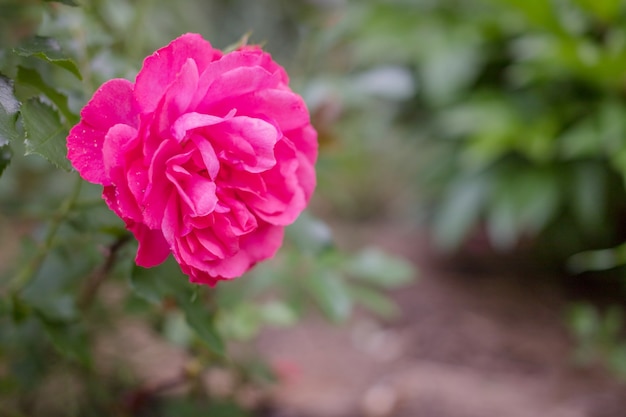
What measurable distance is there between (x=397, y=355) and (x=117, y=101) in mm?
1428

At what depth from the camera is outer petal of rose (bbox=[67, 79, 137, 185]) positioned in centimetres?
53

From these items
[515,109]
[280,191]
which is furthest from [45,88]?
[515,109]

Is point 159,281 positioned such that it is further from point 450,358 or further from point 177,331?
point 450,358

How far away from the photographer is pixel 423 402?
1.39 meters

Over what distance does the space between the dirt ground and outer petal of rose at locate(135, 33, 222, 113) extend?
979mm

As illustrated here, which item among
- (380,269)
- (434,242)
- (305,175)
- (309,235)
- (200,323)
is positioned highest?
(434,242)

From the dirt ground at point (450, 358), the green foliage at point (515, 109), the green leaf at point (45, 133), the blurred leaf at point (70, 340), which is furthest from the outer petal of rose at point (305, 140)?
the green foliage at point (515, 109)

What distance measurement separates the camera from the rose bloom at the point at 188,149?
1.71ft

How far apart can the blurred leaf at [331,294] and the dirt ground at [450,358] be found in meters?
0.34

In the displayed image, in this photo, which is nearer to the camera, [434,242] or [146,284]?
[146,284]

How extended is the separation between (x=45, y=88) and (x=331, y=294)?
66 cm

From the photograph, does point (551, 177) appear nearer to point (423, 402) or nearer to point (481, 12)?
point (481, 12)

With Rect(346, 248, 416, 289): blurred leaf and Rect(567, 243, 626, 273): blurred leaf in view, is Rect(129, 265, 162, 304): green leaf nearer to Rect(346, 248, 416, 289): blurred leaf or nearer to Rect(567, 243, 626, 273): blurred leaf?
Rect(346, 248, 416, 289): blurred leaf

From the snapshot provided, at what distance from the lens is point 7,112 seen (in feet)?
1.79
